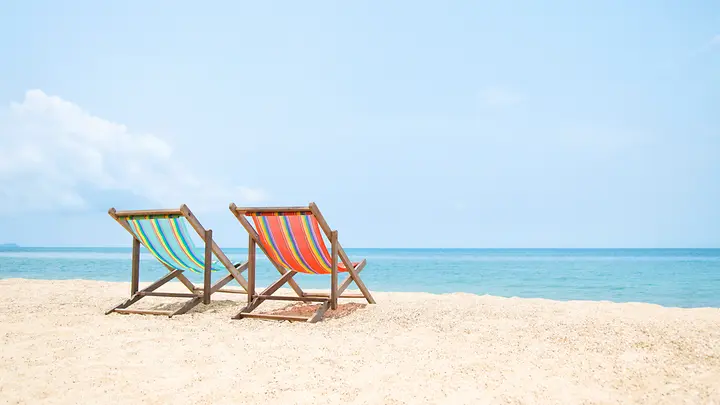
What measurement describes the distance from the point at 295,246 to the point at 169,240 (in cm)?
149

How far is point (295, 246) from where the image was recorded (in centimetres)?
503

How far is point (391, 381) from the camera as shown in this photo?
2943 mm

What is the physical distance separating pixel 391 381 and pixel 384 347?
75 centimetres

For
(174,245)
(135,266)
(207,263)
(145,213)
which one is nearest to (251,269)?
(207,263)

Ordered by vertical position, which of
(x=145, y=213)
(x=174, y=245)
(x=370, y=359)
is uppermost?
(x=145, y=213)

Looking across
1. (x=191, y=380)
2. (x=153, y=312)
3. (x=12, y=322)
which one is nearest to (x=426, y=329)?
(x=191, y=380)

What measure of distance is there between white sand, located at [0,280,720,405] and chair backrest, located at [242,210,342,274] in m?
0.65

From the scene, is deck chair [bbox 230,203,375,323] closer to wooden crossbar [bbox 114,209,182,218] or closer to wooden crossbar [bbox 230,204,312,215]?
wooden crossbar [bbox 230,204,312,215]

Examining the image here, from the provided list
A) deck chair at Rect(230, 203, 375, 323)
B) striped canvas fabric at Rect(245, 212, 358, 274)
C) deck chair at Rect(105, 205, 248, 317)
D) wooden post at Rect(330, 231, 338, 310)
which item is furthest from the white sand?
striped canvas fabric at Rect(245, 212, 358, 274)

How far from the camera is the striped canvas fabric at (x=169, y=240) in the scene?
5344mm

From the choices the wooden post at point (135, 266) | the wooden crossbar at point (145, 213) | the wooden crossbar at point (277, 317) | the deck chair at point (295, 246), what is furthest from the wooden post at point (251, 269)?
the wooden post at point (135, 266)

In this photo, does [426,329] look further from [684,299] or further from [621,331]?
[684,299]

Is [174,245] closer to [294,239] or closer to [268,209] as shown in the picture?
[268,209]

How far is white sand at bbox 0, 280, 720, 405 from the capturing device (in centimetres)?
277
